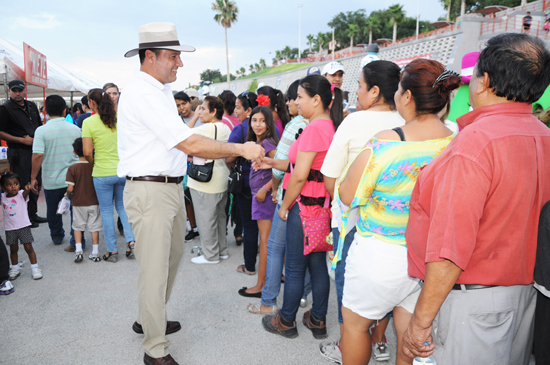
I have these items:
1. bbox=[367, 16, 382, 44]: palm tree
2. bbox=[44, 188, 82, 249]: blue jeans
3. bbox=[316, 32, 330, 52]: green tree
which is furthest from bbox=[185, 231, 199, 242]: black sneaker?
bbox=[316, 32, 330, 52]: green tree

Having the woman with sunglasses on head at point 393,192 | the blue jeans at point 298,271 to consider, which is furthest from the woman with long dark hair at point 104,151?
the woman with sunglasses on head at point 393,192

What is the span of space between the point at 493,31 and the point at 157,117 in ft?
95.2

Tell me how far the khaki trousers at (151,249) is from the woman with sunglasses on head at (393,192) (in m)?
1.36

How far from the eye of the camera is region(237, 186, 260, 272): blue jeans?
404 centimetres

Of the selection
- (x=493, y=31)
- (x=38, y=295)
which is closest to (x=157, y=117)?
(x=38, y=295)

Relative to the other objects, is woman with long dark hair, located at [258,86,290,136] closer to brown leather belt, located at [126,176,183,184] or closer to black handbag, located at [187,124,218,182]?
black handbag, located at [187,124,218,182]

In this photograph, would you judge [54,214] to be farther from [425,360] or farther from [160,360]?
[425,360]

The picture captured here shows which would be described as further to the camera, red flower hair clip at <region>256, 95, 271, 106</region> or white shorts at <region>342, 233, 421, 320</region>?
red flower hair clip at <region>256, 95, 271, 106</region>

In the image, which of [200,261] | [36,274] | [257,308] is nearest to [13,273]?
[36,274]

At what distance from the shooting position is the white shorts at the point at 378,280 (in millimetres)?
1710

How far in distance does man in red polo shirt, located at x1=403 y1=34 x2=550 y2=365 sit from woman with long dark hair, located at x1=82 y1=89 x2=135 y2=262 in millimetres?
4036

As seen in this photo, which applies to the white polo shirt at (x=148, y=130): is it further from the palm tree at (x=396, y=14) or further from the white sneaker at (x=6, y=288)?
the palm tree at (x=396, y=14)

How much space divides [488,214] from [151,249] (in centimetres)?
208

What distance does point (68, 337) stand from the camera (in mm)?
2895
